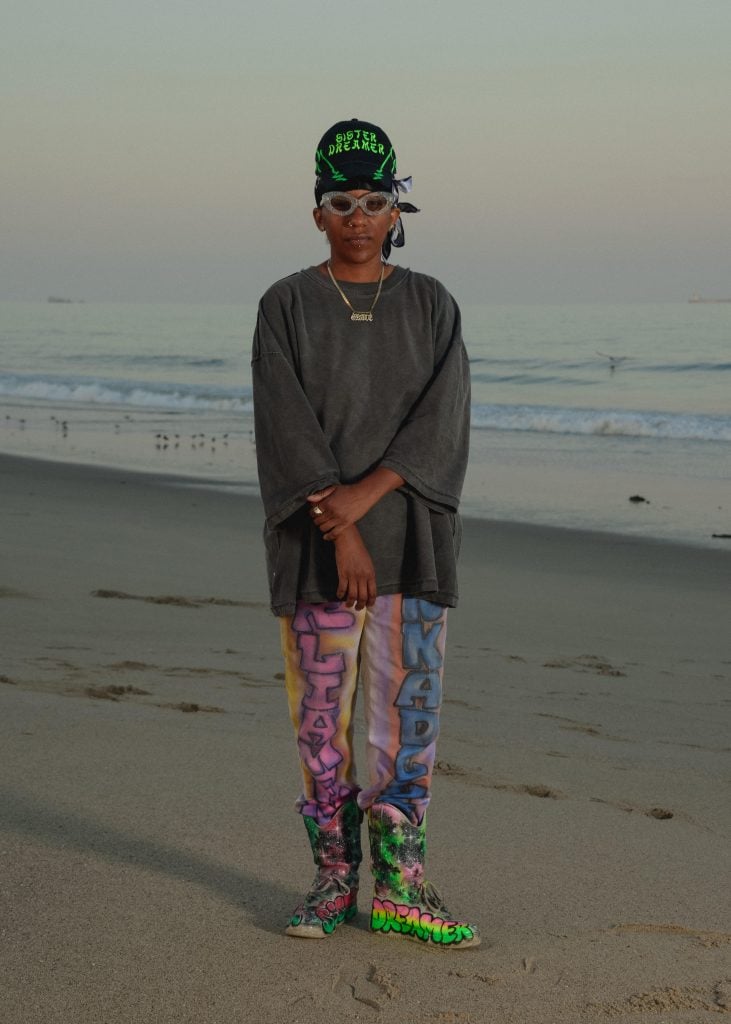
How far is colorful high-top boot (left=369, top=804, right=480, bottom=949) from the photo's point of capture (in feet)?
9.37

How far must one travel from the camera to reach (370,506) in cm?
276

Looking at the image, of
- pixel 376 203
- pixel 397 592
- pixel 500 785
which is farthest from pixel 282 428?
pixel 500 785

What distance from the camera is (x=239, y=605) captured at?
24.2ft

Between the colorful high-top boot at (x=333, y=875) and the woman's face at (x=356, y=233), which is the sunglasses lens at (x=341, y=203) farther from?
the colorful high-top boot at (x=333, y=875)

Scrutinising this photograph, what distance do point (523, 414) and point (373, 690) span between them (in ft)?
73.8

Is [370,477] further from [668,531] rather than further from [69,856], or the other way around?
[668,531]

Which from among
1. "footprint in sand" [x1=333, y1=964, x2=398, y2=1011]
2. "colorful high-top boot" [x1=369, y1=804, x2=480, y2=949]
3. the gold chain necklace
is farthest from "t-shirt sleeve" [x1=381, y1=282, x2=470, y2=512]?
"footprint in sand" [x1=333, y1=964, x2=398, y2=1011]

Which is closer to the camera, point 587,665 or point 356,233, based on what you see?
point 356,233

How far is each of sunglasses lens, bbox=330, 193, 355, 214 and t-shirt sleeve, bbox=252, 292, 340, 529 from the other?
252 mm

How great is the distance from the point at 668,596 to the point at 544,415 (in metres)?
16.7

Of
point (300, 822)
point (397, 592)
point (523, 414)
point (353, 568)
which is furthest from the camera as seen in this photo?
point (523, 414)

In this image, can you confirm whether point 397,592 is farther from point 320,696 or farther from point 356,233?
point 356,233

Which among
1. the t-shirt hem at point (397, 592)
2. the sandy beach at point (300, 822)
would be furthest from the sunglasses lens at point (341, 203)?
the sandy beach at point (300, 822)

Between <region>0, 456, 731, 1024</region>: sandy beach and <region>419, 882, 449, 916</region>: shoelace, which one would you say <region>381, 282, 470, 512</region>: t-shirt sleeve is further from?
<region>0, 456, 731, 1024</region>: sandy beach
